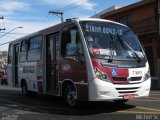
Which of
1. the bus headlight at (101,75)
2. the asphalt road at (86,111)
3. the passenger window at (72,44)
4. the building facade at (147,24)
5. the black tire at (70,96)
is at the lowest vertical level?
the asphalt road at (86,111)

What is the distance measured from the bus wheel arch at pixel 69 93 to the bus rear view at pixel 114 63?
1.17 m

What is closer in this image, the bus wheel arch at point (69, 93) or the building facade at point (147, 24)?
the bus wheel arch at point (69, 93)

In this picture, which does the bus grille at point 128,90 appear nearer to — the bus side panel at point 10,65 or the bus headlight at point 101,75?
the bus headlight at point 101,75

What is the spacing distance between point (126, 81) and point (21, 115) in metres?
3.28

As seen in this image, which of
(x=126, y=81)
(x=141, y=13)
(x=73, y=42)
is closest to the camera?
(x=126, y=81)

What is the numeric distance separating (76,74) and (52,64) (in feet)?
7.51

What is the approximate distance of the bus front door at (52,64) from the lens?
13.2 meters

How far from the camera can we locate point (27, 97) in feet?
55.2

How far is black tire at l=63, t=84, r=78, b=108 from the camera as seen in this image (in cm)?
1174

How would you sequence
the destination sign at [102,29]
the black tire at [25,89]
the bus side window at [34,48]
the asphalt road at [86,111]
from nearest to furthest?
the asphalt road at [86,111] < the destination sign at [102,29] < the bus side window at [34,48] < the black tire at [25,89]

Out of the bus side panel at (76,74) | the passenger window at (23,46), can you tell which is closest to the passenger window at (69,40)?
the bus side panel at (76,74)

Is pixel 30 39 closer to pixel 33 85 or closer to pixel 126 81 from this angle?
pixel 33 85

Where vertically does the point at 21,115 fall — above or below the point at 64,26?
below

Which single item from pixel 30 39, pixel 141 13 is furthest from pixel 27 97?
pixel 141 13
